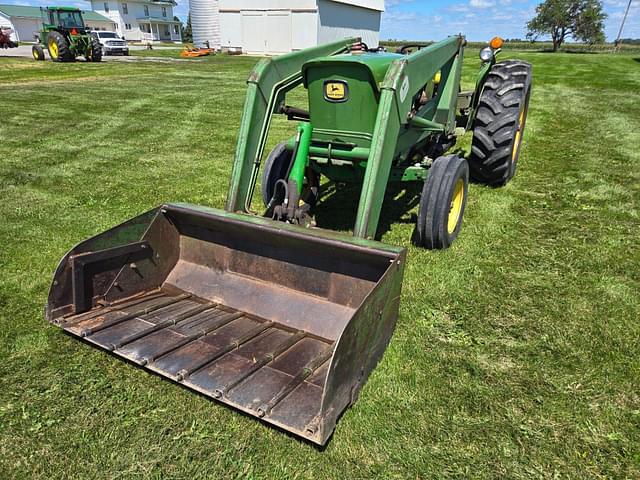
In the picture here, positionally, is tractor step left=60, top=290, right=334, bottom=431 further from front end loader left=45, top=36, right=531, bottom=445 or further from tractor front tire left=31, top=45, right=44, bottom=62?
tractor front tire left=31, top=45, right=44, bottom=62

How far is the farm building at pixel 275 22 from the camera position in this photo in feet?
101

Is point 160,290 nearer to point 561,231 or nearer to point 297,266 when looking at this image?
point 297,266

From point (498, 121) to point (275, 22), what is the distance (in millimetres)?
29368

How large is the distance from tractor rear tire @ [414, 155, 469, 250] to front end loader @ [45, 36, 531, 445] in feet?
0.04

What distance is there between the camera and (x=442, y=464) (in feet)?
7.52

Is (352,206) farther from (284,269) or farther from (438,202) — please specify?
(284,269)

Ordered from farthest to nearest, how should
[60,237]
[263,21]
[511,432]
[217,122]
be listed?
1. [263,21]
2. [217,122]
3. [60,237]
4. [511,432]

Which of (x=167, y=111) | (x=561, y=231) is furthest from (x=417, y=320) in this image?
(x=167, y=111)

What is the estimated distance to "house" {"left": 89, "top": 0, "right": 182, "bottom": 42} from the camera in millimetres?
61031

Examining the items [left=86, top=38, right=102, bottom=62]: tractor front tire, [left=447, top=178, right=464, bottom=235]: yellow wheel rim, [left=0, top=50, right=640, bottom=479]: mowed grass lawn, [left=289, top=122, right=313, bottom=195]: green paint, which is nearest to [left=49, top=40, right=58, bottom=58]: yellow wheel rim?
[left=86, top=38, right=102, bottom=62]: tractor front tire

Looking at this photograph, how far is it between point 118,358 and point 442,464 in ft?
6.35

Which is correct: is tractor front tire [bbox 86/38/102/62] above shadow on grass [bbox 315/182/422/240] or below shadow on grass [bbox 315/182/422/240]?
above

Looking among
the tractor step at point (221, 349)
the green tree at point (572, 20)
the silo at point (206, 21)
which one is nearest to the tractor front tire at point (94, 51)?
the silo at point (206, 21)

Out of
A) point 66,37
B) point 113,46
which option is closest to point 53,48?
point 66,37
